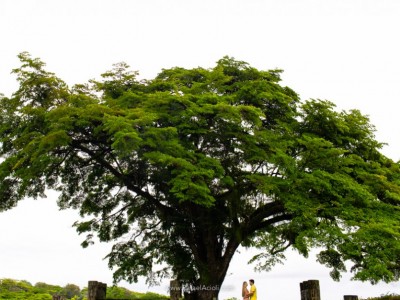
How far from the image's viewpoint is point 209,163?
18.3 m

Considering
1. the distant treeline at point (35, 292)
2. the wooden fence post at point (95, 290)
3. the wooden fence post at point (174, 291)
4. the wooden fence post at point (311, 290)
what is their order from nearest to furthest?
the wooden fence post at point (95, 290) → the wooden fence post at point (311, 290) → the wooden fence post at point (174, 291) → the distant treeline at point (35, 292)

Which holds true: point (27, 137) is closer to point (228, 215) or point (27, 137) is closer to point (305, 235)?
point (228, 215)

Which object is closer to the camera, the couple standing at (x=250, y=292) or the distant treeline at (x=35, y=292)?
the couple standing at (x=250, y=292)

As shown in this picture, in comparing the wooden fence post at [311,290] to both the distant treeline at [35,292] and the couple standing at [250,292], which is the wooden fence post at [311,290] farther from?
the distant treeline at [35,292]

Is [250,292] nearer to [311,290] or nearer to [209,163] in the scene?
[311,290]

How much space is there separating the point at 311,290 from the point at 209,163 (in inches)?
253

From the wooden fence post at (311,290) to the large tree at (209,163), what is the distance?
2.93 metres

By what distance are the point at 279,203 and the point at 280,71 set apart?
7053 mm

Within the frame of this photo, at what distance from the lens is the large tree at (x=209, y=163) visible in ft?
57.4

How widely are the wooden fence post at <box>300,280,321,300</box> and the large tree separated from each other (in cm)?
293

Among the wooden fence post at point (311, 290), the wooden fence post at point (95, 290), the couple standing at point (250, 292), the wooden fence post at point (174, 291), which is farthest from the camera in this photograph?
the wooden fence post at point (174, 291)

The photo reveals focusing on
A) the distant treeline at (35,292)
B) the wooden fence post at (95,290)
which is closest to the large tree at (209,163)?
the distant treeline at (35,292)

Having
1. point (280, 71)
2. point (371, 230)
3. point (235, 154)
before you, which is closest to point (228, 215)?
point (235, 154)

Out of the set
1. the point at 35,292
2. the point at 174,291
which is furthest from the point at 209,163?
the point at 35,292
